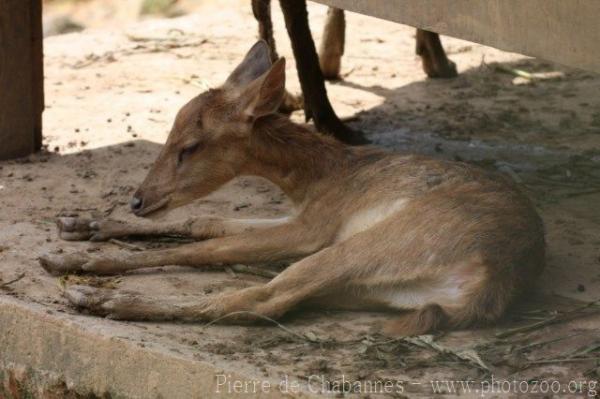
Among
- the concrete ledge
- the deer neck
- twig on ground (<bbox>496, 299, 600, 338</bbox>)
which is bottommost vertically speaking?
the concrete ledge

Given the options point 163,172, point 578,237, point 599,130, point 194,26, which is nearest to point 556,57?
point 578,237

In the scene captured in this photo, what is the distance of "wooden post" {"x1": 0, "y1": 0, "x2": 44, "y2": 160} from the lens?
7695mm

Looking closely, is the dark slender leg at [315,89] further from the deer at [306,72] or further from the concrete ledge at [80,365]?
the concrete ledge at [80,365]

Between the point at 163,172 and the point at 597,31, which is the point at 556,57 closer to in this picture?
the point at 597,31

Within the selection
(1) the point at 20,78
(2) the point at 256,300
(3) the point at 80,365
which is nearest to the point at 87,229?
(3) the point at 80,365

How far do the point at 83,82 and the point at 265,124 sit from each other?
4.14 meters

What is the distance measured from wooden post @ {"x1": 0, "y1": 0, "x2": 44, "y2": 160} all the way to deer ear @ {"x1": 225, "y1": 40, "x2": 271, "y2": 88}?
2119 mm

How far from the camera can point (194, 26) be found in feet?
38.1

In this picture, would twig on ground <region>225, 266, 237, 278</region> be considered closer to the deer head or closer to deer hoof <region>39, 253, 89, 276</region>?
the deer head

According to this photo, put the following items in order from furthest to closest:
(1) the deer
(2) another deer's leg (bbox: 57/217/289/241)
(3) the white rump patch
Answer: (1) the deer → (2) another deer's leg (bbox: 57/217/289/241) → (3) the white rump patch

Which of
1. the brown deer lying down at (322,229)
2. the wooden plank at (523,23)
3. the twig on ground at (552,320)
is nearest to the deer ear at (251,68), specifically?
the brown deer lying down at (322,229)

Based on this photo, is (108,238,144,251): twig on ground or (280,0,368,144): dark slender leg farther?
(280,0,368,144): dark slender leg

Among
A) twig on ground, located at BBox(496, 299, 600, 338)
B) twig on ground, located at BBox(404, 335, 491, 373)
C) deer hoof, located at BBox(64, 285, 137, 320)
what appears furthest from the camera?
deer hoof, located at BBox(64, 285, 137, 320)

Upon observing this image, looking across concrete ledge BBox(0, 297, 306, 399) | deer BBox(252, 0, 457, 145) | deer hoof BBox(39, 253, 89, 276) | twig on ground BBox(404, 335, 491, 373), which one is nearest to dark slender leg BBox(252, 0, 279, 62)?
deer BBox(252, 0, 457, 145)
